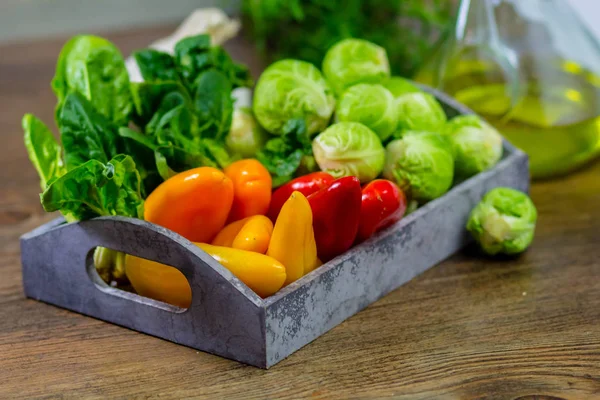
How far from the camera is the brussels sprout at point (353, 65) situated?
1.28 meters

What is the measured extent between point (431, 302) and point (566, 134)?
1.62 ft

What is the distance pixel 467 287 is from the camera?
1.17 m

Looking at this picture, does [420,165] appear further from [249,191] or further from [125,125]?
[125,125]

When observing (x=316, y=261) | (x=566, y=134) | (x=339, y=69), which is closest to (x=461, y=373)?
(x=316, y=261)

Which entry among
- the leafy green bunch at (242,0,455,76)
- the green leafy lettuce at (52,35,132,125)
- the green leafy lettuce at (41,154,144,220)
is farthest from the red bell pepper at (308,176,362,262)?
the leafy green bunch at (242,0,455,76)

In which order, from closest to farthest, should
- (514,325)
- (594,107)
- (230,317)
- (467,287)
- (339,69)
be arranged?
1. (230,317)
2. (514,325)
3. (467,287)
4. (339,69)
5. (594,107)

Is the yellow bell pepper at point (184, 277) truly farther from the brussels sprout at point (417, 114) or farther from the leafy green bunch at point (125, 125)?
the brussels sprout at point (417, 114)

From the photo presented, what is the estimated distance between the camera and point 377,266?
1.10 meters

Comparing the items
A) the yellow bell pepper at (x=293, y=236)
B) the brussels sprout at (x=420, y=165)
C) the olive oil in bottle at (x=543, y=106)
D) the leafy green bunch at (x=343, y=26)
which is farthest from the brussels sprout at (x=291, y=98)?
the leafy green bunch at (x=343, y=26)

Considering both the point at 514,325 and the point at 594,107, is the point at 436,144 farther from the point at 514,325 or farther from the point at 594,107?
the point at 594,107

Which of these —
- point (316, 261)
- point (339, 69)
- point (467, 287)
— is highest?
point (339, 69)

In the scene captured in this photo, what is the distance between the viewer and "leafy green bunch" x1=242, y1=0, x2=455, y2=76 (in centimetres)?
193

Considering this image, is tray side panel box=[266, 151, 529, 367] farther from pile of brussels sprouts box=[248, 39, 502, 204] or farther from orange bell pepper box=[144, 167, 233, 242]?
orange bell pepper box=[144, 167, 233, 242]

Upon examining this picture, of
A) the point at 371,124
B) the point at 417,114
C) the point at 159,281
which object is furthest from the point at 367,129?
the point at 159,281
